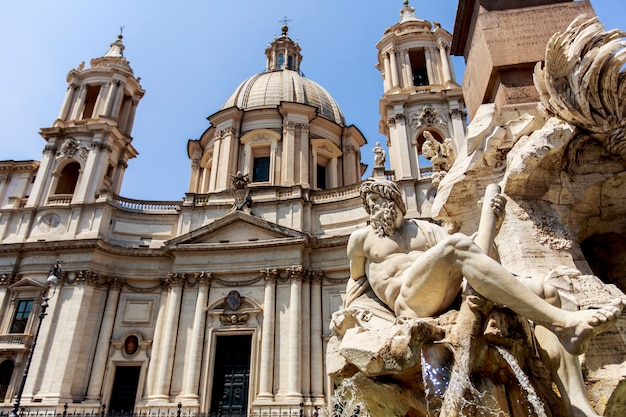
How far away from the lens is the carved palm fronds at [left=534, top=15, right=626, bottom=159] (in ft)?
13.6

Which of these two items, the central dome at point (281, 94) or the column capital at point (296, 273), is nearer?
the column capital at point (296, 273)

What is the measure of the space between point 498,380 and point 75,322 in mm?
19467

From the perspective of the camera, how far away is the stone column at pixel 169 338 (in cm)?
1756

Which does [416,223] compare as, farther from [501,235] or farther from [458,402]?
[458,402]

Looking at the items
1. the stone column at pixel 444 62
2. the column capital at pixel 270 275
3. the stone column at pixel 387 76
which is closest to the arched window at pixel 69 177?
the column capital at pixel 270 275

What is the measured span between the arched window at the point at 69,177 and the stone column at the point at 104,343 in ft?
25.8

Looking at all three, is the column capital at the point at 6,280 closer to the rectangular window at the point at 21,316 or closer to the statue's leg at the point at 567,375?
the rectangular window at the point at 21,316

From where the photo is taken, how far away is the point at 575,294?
3.48m

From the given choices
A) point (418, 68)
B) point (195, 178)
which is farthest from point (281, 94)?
point (418, 68)

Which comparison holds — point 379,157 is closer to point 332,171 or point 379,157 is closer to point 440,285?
point 332,171

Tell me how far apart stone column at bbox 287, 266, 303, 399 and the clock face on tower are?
12042 mm

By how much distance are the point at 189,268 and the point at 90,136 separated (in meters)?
10.3

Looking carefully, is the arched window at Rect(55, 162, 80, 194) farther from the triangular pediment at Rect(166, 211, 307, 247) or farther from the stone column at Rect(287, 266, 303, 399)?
the stone column at Rect(287, 266, 303, 399)

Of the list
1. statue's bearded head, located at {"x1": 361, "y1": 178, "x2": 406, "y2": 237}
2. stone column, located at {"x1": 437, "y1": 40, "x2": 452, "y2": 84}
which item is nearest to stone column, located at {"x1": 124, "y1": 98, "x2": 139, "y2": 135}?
stone column, located at {"x1": 437, "y1": 40, "x2": 452, "y2": 84}
